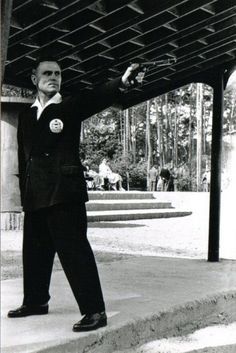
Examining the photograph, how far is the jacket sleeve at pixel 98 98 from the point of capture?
3.52 metres

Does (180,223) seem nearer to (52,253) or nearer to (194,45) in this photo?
(194,45)

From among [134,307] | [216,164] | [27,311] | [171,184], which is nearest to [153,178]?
[171,184]

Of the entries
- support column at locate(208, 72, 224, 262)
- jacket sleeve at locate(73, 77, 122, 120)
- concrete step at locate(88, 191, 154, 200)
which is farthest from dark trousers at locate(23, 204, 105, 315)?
concrete step at locate(88, 191, 154, 200)

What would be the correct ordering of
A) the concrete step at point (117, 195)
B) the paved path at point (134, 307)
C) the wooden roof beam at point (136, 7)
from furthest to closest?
the concrete step at point (117, 195), the wooden roof beam at point (136, 7), the paved path at point (134, 307)

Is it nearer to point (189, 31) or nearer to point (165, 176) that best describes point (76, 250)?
point (189, 31)

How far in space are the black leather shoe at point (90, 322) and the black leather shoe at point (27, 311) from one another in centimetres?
49

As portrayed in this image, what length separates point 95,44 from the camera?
5.48 metres

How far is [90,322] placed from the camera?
12.3 feet

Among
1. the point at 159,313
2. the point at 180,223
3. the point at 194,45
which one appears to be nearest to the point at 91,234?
the point at 180,223

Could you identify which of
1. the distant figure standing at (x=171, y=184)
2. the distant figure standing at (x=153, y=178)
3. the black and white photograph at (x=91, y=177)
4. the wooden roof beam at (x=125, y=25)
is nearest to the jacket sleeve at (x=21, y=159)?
the black and white photograph at (x=91, y=177)

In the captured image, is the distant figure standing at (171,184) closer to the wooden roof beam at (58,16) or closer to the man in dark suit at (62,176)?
the wooden roof beam at (58,16)

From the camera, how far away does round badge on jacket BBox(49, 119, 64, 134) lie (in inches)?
145

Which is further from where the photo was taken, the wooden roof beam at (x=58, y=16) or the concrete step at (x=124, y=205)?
the concrete step at (x=124, y=205)

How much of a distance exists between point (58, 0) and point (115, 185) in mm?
18848
